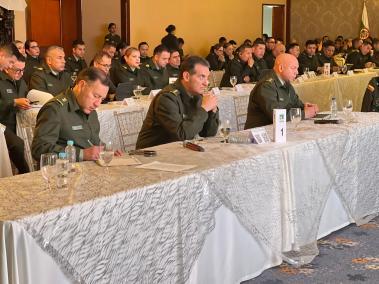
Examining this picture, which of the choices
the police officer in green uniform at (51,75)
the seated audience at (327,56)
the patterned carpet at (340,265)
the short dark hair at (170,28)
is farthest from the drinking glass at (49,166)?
the short dark hair at (170,28)

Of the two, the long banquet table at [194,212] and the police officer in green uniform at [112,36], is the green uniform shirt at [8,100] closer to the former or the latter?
the long banquet table at [194,212]

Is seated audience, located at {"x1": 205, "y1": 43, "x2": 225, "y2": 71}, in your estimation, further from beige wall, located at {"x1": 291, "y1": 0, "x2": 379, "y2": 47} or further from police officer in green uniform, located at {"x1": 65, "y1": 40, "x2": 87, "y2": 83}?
beige wall, located at {"x1": 291, "y1": 0, "x2": 379, "y2": 47}

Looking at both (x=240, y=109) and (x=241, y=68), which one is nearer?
(x=240, y=109)

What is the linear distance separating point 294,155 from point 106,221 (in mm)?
1579

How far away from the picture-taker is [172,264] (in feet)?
10.3

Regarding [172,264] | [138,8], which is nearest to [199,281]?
[172,264]

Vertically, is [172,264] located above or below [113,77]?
below

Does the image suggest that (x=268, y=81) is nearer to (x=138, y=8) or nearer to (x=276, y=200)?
(x=276, y=200)

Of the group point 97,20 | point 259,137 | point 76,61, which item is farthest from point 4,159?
point 97,20

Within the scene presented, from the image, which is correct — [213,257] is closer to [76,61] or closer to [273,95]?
[273,95]

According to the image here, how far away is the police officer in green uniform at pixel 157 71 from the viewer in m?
8.34

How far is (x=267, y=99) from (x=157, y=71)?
135 inches

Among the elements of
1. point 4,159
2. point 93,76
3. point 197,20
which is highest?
point 197,20

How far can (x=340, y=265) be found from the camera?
3.97 meters
